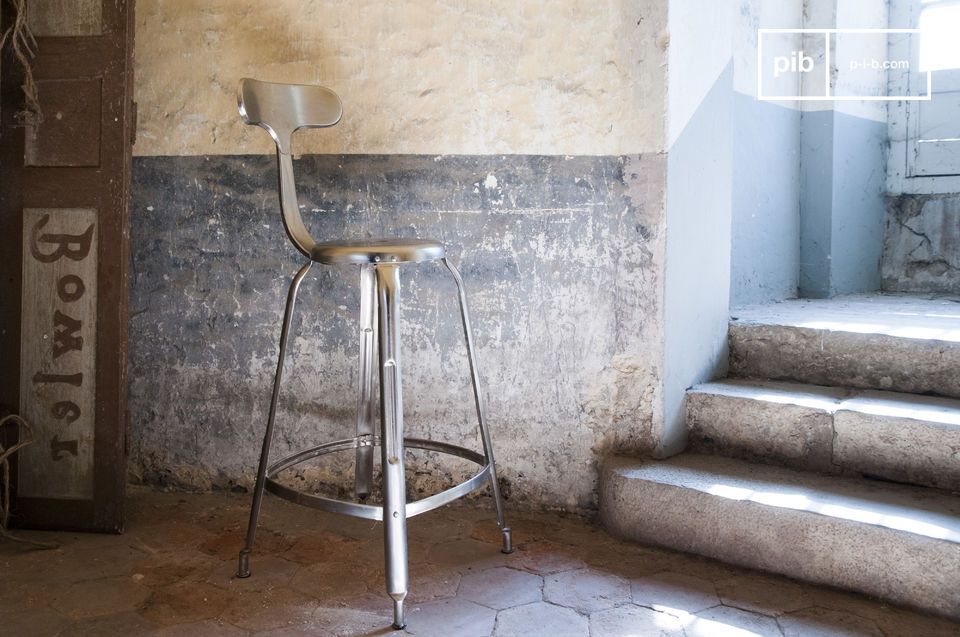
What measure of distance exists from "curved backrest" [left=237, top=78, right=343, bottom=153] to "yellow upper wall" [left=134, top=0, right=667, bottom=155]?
0.34m

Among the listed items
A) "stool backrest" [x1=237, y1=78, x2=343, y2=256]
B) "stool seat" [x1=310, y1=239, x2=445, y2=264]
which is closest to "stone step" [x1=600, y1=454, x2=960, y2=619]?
"stool seat" [x1=310, y1=239, x2=445, y2=264]

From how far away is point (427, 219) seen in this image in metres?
2.84

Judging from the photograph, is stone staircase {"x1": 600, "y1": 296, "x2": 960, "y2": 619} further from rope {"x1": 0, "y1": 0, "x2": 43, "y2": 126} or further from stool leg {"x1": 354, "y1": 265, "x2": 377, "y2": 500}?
rope {"x1": 0, "y1": 0, "x2": 43, "y2": 126}

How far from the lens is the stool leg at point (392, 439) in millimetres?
2025

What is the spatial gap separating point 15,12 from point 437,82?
4.51 ft

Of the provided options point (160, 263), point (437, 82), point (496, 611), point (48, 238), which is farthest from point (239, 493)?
point (437, 82)

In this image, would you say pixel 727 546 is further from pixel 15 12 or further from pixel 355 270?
pixel 15 12

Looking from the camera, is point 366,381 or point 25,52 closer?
point 366,381

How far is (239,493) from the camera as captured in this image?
3.05 m

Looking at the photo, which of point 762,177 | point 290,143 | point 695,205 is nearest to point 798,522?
point 695,205

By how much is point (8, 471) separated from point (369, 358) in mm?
1213

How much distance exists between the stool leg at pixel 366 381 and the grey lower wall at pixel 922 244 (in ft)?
10.3

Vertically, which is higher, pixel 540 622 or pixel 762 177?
pixel 762 177

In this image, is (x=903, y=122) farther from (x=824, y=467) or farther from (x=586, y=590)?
(x=586, y=590)
